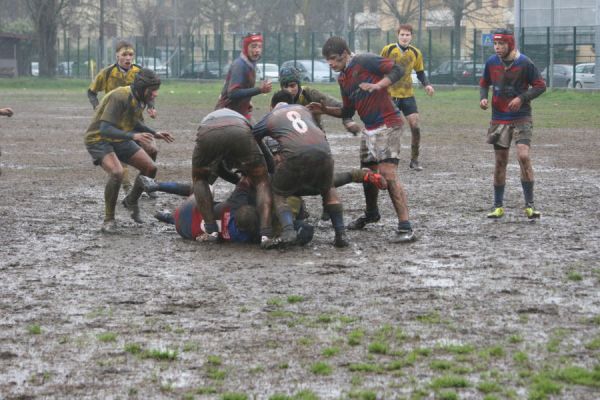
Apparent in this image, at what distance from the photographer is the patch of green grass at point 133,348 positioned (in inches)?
271

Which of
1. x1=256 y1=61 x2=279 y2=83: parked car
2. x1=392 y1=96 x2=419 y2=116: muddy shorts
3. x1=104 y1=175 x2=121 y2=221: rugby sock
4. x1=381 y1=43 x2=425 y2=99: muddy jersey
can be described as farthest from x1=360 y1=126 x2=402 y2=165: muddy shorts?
x1=256 y1=61 x2=279 y2=83: parked car

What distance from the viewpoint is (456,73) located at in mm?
52156

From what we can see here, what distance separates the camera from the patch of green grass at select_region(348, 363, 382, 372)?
21.2 ft

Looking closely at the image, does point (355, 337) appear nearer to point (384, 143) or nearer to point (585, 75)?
point (384, 143)

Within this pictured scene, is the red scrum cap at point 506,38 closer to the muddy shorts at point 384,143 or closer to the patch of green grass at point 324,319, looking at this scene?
the muddy shorts at point 384,143

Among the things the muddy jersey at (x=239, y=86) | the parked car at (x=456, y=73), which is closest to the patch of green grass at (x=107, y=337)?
the muddy jersey at (x=239, y=86)

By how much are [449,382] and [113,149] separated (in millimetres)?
7020

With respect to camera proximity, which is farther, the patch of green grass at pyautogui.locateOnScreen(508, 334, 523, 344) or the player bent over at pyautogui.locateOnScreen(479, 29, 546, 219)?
the player bent over at pyautogui.locateOnScreen(479, 29, 546, 219)

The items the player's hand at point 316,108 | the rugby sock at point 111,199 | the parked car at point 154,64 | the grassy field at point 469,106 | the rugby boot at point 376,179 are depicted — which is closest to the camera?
the rugby boot at point 376,179

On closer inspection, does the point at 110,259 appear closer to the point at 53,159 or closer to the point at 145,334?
the point at 145,334

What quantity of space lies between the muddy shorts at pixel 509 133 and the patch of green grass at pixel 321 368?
21.2 ft

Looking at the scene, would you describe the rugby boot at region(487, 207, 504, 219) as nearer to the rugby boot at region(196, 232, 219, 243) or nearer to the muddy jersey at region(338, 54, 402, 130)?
the muddy jersey at region(338, 54, 402, 130)

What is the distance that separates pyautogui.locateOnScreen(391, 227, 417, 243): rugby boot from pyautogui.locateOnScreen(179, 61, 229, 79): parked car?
174ft

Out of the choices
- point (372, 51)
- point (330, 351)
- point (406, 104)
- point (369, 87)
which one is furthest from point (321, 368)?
point (372, 51)
